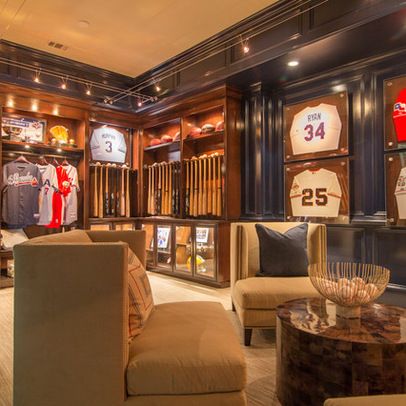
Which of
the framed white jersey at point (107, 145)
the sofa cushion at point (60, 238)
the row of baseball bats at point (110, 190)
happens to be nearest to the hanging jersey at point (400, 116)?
the sofa cushion at point (60, 238)

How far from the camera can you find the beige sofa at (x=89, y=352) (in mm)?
1355

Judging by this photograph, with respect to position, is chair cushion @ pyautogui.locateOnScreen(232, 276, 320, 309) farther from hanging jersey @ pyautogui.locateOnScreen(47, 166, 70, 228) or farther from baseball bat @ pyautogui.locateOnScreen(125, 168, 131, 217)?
baseball bat @ pyautogui.locateOnScreen(125, 168, 131, 217)

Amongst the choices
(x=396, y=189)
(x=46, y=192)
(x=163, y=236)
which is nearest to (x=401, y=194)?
(x=396, y=189)

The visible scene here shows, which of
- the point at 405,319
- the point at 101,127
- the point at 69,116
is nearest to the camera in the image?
the point at 405,319

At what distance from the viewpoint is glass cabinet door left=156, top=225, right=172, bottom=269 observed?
17.4 feet

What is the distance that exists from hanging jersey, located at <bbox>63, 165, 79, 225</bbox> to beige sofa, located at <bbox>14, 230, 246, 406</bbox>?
3873mm

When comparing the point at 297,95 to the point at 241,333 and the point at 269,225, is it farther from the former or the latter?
the point at 241,333

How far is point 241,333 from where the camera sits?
283cm

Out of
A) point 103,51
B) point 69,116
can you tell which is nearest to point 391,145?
point 103,51

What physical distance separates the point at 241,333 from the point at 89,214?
344 centimetres

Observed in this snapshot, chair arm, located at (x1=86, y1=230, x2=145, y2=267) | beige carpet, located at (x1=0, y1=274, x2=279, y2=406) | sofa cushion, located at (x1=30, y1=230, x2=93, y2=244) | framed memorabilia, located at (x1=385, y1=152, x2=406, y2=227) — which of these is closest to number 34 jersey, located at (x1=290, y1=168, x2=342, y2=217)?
framed memorabilia, located at (x1=385, y1=152, x2=406, y2=227)

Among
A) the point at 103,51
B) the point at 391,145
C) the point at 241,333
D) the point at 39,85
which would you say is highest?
the point at 103,51

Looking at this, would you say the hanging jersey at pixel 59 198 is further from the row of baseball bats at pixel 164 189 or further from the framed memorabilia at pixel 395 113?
the framed memorabilia at pixel 395 113

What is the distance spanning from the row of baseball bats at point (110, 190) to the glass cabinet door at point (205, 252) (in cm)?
171
